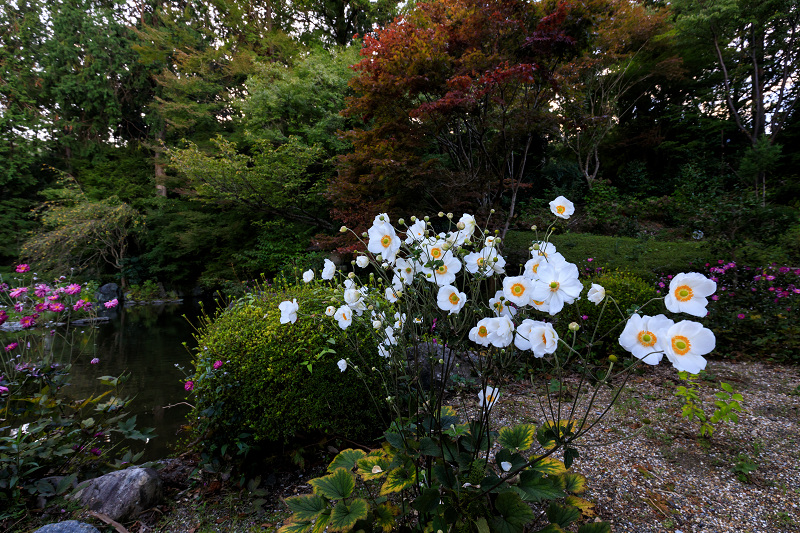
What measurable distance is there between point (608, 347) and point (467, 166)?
312cm

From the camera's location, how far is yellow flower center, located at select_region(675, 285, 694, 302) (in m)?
0.78

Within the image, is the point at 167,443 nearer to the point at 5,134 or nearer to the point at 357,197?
the point at 357,197

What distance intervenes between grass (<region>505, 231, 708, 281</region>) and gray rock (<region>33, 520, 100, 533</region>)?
4.39m

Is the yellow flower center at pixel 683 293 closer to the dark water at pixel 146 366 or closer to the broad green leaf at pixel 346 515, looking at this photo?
the broad green leaf at pixel 346 515

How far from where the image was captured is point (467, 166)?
5094 millimetres

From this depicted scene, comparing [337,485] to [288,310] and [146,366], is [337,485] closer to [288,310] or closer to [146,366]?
[288,310]

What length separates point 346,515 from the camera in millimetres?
1044

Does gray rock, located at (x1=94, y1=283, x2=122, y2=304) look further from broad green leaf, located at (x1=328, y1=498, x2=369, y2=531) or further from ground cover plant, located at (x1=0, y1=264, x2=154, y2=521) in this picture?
broad green leaf, located at (x1=328, y1=498, x2=369, y2=531)

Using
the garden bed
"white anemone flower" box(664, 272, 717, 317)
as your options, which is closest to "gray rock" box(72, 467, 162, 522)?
the garden bed

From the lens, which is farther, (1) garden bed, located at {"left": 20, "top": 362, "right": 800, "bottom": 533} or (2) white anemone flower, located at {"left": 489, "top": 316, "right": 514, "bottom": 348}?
(1) garden bed, located at {"left": 20, "top": 362, "right": 800, "bottom": 533}

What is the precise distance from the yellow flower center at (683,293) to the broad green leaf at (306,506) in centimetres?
119

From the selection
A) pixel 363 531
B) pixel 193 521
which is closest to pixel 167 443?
pixel 193 521

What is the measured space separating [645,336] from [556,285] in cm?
21

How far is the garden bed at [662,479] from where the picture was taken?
1.35 m
